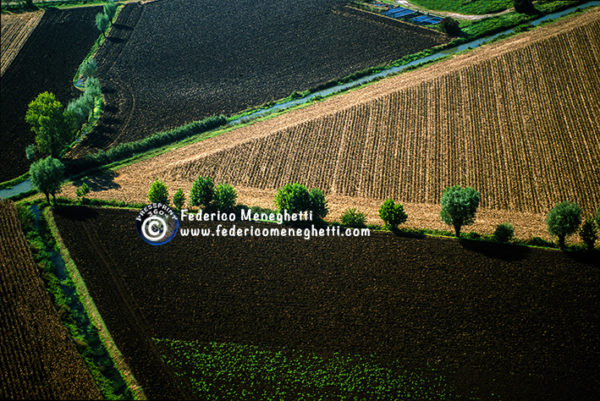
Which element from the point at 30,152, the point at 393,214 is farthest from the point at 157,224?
the point at 393,214

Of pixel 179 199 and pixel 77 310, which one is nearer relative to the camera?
pixel 77 310

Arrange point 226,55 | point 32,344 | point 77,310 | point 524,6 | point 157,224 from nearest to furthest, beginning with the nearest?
point 32,344
point 77,310
point 157,224
point 226,55
point 524,6

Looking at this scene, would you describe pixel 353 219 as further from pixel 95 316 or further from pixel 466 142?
pixel 95 316

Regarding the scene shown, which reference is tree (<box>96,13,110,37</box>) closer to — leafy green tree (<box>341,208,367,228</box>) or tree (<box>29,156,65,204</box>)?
tree (<box>29,156,65,204</box>)

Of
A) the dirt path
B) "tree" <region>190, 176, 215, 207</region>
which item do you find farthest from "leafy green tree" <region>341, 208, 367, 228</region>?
the dirt path

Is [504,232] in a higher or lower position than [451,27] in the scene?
lower

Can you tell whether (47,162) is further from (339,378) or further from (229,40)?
(229,40)
